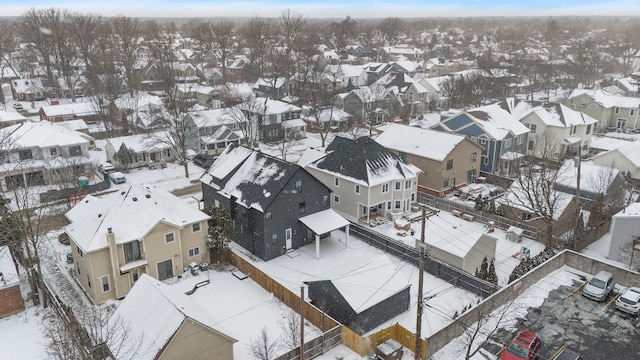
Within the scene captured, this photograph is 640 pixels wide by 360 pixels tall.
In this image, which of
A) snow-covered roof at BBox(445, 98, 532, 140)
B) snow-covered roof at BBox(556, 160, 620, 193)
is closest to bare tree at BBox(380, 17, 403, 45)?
→ snow-covered roof at BBox(445, 98, 532, 140)

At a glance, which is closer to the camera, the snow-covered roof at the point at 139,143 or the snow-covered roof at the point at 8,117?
the snow-covered roof at the point at 139,143

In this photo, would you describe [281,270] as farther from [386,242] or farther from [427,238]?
[427,238]

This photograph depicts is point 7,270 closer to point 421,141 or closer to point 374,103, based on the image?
point 421,141

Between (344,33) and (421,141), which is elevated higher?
(344,33)

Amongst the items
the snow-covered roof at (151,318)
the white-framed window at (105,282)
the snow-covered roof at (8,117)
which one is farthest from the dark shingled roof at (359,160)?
the snow-covered roof at (8,117)

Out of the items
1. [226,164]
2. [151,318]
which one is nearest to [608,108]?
[226,164]

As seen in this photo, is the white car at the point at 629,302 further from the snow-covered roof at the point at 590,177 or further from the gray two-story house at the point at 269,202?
the gray two-story house at the point at 269,202

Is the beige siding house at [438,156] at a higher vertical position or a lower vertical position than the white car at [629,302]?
higher
